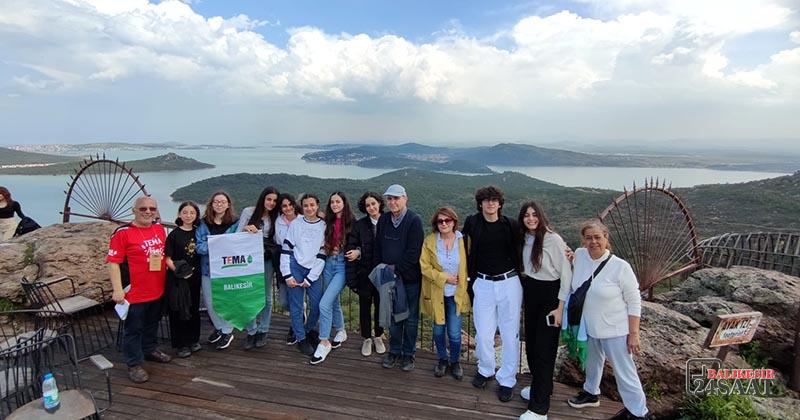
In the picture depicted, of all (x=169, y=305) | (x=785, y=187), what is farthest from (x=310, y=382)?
(x=785, y=187)

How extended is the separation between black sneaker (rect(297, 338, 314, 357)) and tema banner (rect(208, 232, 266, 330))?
23.8 inches

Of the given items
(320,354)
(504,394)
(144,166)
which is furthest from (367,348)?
(144,166)

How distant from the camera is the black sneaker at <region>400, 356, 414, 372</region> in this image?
406cm

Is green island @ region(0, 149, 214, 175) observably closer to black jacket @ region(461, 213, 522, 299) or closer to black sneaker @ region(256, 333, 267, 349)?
black sneaker @ region(256, 333, 267, 349)

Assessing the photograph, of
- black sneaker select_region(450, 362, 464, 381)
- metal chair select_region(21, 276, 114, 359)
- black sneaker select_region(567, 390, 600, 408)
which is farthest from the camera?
metal chair select_region(21, 276, 114, 359)

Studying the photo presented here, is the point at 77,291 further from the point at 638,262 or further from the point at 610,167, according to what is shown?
the point at 610,167

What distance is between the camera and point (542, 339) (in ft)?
10.8

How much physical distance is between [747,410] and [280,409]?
4.03 m

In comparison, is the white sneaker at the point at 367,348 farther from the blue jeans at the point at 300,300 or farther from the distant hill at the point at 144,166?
the distant hill at the point at 144,166

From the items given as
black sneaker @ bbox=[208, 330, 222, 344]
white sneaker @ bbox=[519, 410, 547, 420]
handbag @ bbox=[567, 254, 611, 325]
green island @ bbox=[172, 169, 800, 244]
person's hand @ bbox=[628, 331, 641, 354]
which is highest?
handbag @ bbox=[567, 254, 611, 325]

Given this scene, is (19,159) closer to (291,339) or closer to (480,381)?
(291,339)

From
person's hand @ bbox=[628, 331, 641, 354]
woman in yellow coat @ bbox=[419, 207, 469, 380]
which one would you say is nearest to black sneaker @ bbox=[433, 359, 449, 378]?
woman in yellow coat @ bbox=[419, 207, 469, 380]

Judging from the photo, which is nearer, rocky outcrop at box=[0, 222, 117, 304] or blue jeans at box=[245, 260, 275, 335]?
blue jeans at box=[245, 260, 275, 335]

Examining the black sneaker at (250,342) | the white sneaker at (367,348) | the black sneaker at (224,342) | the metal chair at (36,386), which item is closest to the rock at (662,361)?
the white sneaker at (367,348)
